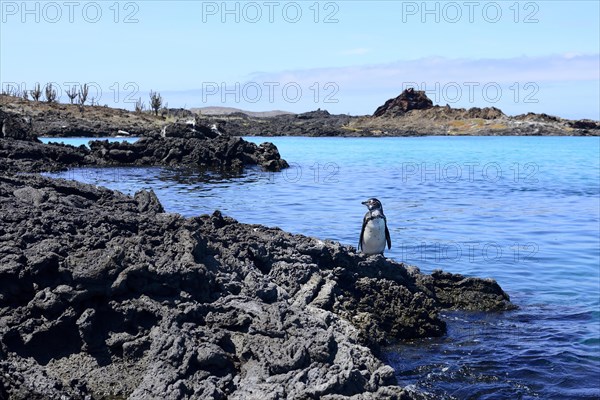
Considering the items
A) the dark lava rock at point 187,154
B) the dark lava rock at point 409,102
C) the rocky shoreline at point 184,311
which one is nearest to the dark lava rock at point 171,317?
the rocky shoreline at point 184,311

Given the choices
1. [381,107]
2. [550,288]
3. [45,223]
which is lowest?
[550,288]

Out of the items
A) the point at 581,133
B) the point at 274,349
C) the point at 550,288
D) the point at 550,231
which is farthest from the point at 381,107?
the point at 274,349

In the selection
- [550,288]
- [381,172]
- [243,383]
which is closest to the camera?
[243,383]

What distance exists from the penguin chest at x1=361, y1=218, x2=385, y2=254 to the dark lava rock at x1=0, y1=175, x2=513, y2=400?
2508 millimetres

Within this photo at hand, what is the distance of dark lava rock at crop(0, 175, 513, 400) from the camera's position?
6.02 metres

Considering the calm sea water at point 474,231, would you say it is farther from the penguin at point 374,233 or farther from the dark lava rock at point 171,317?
the penguin at point 374,233

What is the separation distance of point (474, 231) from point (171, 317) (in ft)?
44.2

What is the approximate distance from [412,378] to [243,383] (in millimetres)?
2365

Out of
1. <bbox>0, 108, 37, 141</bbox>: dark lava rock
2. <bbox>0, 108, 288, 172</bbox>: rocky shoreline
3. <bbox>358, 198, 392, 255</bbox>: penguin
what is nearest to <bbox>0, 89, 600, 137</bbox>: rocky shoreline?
<bbox>0, 108, 288, 172</bbox>: rocky shoreline

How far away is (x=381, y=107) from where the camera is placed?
108000 mm

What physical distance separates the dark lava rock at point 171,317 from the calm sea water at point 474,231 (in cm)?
91

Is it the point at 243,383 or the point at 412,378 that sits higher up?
the point at 243,383

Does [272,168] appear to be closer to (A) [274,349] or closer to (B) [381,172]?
(B) [381,172]

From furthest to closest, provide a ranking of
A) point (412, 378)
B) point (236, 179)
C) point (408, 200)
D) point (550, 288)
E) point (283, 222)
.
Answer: point (236, 179), point (408, 200), point (283, 222), point (550, 288), point (412, 378)
